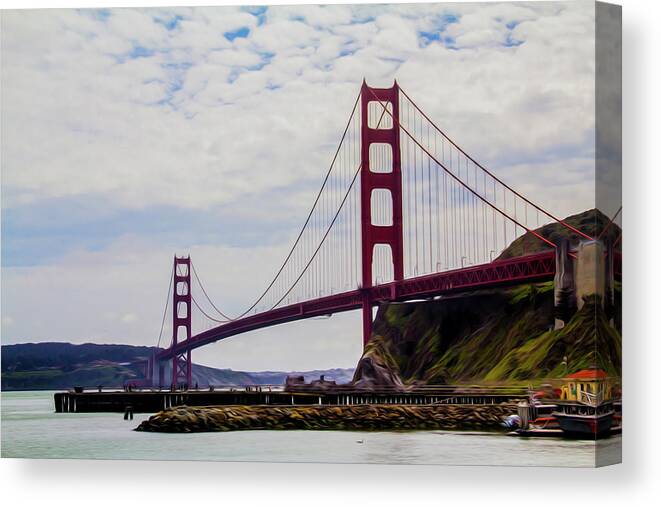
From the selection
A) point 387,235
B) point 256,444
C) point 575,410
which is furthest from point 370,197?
point 575,410

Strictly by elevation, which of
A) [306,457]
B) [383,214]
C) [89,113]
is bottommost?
[306,457]

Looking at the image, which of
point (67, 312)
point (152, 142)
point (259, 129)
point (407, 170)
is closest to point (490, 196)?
point (407, 170)

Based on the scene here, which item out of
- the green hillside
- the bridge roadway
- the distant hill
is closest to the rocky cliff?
the green hillside

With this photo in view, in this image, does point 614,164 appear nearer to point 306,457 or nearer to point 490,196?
point 490,196

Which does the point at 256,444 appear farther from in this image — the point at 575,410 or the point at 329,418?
the point at 575,410

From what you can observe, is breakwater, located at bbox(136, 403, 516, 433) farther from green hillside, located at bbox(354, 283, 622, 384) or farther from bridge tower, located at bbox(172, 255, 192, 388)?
bridge tower, located at bbox(172, 255, 192, 388)

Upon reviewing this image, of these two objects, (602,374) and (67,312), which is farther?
(67,312)

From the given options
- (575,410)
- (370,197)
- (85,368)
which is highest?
(370,197)
